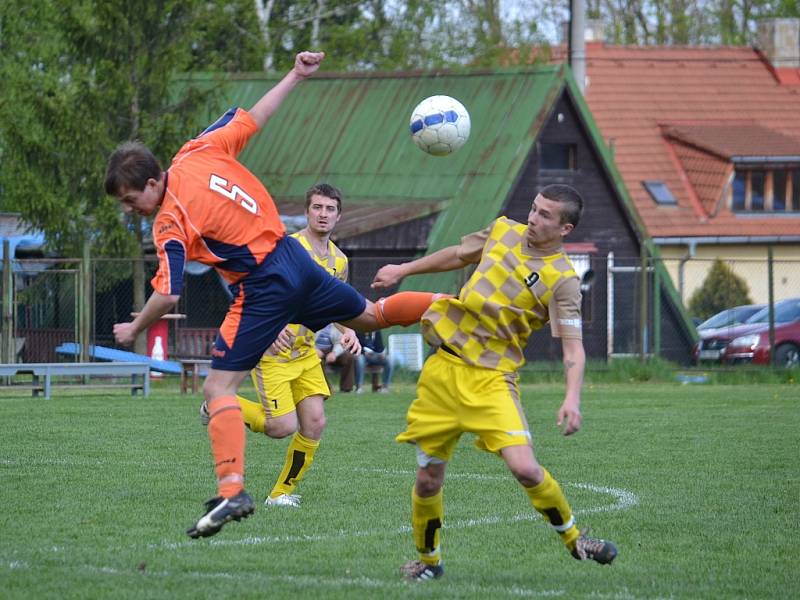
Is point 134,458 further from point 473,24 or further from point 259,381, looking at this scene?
point 473,24

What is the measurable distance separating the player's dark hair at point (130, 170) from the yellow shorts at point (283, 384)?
2.61 m

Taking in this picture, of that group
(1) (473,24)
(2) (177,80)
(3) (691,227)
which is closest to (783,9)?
(1) (473,24)

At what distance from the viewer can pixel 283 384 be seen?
9219 millimetres

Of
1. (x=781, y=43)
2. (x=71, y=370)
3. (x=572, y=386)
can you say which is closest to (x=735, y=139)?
(x=781, y=43)

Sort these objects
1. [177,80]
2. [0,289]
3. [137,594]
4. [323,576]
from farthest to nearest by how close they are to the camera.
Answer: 1. [177,80]
2. [0,289]
3. [323,576]
4. [137,594]

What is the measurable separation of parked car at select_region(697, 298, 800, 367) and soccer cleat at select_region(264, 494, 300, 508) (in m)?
17.0

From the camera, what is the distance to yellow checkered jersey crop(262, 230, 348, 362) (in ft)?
30.4

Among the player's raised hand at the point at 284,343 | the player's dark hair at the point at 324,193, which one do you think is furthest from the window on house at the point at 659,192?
the player's raised hand at the point at 284,343

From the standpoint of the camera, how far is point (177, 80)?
26422 mm

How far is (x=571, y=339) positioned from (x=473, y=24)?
124 ft

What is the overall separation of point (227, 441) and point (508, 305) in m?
1.51

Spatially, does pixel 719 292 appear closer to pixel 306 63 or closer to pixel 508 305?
pixel 306 63

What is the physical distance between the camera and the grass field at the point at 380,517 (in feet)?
21.0

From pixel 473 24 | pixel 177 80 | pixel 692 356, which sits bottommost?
pixel 692 356
